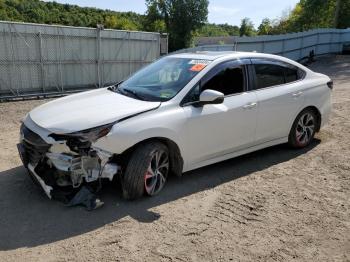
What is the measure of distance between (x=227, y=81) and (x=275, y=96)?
0.92 meters

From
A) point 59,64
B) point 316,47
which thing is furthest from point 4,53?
point 316,47

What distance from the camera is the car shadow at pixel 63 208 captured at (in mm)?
3639

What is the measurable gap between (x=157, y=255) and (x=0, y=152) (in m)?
3.95

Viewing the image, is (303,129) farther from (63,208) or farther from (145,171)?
(63,208)

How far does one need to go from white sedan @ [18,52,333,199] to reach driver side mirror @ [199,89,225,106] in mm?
13

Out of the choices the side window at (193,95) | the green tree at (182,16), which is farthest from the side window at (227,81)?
the green tree at (182,16)

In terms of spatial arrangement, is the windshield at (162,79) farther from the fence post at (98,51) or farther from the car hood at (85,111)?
the fence post at (98,51)

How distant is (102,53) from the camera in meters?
14.9

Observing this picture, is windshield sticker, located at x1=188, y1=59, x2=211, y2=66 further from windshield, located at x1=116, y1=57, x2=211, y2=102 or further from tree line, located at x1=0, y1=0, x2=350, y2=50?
tree line, located at x1=0, y1=0, x2=350, y2=50

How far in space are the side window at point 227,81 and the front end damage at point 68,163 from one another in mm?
1596

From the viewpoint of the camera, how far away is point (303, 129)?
623 cm

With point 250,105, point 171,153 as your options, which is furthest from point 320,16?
point 171,153

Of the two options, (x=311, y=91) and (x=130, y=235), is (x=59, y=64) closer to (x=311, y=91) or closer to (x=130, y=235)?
(x=311, y=91)

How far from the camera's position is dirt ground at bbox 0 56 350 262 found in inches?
133
